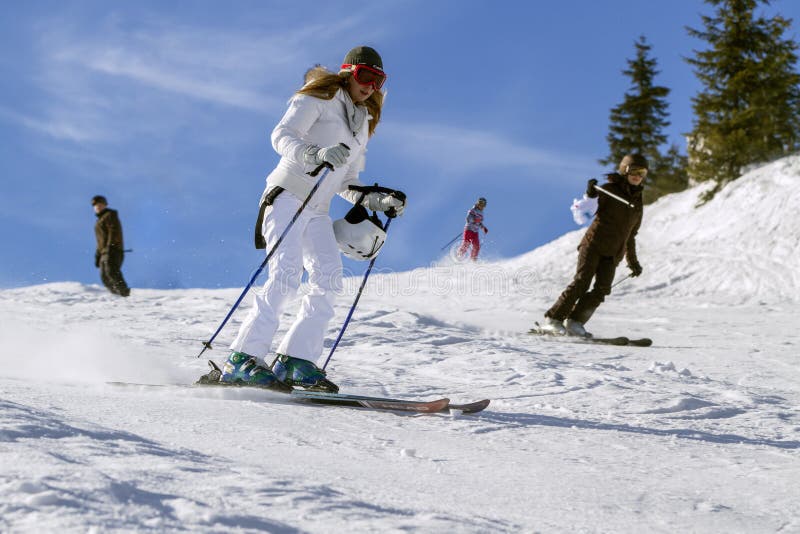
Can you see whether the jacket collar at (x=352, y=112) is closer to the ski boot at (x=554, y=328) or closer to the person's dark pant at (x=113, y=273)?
the ski boot at (x=554, y=328)

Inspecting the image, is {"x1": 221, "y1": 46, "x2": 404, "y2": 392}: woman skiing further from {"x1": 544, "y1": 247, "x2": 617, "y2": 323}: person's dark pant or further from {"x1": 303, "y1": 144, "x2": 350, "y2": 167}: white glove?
{"x1": 544, "y1": 247, "x2": 617, "y2": 323}: person's dark pant

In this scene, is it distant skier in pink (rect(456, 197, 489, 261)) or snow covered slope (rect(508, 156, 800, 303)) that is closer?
snow covered slope (rect(508, 156, 800, 303))

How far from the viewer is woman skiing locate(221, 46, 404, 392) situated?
3.90 metres

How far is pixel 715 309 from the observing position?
1260 cm

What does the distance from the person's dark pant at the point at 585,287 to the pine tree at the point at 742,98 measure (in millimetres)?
15810

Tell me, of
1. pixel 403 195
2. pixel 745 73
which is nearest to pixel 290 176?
pixel 403 195

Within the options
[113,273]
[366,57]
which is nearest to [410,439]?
[366,57]

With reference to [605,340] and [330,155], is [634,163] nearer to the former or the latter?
[605,340]

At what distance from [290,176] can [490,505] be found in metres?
2.69

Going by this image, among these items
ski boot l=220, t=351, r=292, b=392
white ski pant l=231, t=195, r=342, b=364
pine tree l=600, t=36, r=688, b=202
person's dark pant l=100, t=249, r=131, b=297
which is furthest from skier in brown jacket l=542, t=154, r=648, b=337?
pine tree l=600, t=36, r=688, b=202

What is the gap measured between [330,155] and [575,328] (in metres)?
5.07

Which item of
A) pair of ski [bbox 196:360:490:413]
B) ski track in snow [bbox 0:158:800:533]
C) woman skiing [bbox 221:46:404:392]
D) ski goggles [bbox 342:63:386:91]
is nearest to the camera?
ski track in snow [bbox 0:158:800:533]

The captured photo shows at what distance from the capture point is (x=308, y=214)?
4117 millimetres

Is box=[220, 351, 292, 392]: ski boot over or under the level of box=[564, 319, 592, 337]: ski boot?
under
